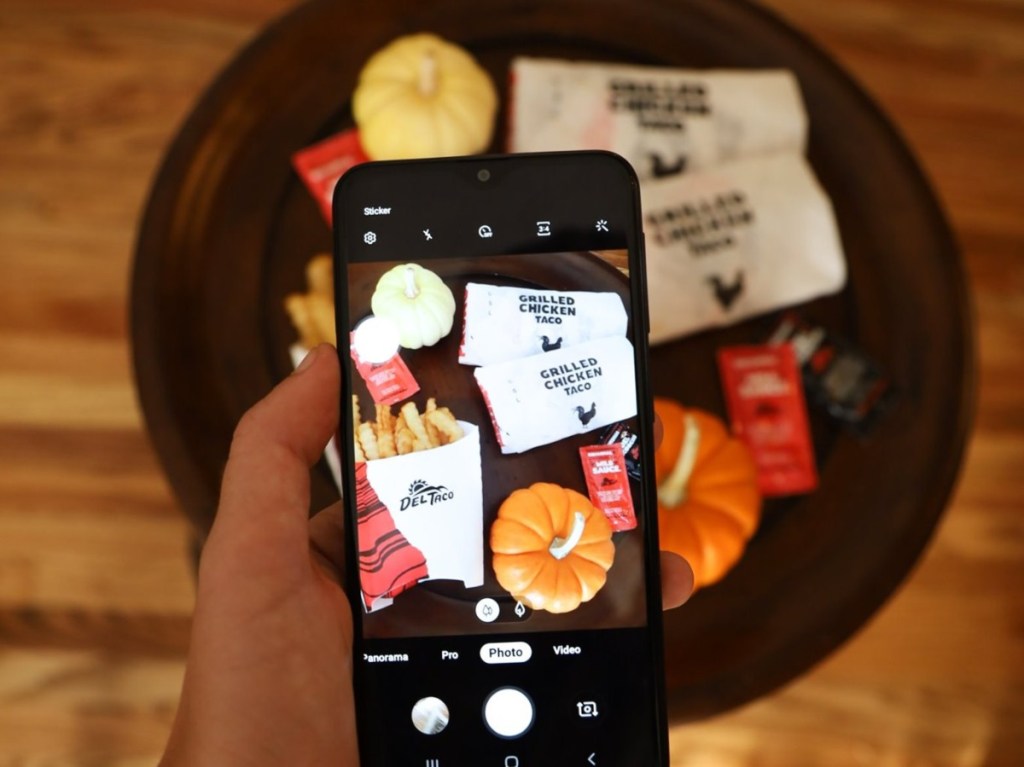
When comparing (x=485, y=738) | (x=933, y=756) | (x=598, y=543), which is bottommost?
(x=933, y=756)

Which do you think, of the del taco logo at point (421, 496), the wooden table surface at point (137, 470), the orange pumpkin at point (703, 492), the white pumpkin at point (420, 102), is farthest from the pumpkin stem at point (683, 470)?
the wooden table surface at point (137, 470)

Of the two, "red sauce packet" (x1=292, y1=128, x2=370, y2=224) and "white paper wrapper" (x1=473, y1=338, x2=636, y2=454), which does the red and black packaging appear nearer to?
"white paper wrapper" (x1=473, y1=338, x2=636, y2=454)

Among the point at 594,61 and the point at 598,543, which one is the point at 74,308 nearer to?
the point at 594,61

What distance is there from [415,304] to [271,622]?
0.22 m

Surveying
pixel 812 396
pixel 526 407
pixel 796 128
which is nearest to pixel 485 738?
pixel 526 407

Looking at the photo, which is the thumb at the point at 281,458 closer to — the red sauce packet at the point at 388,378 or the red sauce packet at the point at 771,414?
the red sauce packet at the point at 388,378

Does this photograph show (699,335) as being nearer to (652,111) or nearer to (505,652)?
(652,111)

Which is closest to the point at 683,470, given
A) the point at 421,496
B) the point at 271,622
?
the point at 421,496

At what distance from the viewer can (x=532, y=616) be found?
1.80 ft

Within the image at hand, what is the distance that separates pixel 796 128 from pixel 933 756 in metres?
0.86

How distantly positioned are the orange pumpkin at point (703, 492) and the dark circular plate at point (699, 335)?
0.04 metres

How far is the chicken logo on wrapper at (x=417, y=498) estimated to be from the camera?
550 mm

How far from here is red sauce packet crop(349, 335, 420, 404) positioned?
564 millimetres

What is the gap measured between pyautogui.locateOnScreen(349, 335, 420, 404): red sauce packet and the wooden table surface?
A: 68 centimetres
